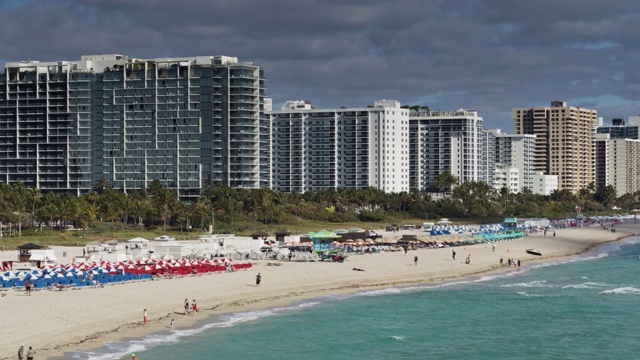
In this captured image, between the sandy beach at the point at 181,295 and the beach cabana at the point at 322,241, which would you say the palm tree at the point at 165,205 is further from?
the sandy beach at the point at 181,295

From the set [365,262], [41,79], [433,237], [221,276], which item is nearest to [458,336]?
[221,276]

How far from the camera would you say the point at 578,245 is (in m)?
140

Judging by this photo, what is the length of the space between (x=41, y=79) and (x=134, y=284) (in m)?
127

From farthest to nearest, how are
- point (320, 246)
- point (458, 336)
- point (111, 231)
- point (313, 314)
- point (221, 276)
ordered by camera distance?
point (111, 231)
point (320, 246)
point (221, 276)
point (313, 314)
point (458, 336)

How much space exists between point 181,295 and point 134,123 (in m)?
122

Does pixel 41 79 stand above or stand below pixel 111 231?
above

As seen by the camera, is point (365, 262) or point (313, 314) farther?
point (365, 262)

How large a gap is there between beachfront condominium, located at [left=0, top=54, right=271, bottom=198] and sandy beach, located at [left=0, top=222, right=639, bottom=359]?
73.9 meters

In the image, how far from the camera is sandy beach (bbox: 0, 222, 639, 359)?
46.9 meters

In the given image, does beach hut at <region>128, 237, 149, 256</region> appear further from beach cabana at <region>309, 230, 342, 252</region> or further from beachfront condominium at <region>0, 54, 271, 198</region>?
beachfront condominium at <region>0, 54, 271, 198</region>

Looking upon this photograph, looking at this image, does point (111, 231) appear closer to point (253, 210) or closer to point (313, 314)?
point (253, 210)

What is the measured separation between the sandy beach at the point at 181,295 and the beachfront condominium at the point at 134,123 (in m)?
73.9

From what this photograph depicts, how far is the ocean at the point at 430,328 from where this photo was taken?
162 feet

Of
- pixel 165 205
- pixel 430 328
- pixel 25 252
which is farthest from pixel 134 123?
pixel 430 328
